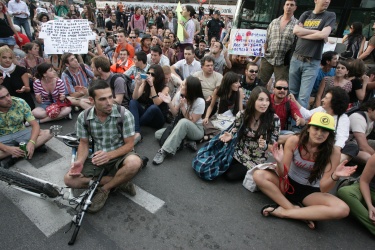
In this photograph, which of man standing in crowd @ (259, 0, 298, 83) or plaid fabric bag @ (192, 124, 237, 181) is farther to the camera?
man standing in crowd @ (259, 0, 298, 83)

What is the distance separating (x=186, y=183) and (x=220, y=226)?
2.57 ft

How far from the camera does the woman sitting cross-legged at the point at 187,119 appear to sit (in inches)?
137

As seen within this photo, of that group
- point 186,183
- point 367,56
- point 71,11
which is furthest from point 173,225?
point 71,11

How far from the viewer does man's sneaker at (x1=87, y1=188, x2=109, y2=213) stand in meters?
2.45

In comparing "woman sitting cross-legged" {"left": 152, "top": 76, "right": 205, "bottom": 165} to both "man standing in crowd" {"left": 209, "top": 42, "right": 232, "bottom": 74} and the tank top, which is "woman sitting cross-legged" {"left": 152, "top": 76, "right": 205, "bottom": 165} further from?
"man standing in crowd" {"left": 209, "top": 42, "right": 232, "bottom": 74}

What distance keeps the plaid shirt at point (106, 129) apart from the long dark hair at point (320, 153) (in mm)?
1825

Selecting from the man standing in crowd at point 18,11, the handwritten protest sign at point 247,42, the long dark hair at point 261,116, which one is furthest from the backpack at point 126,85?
the man standing in crowd at point 18,11

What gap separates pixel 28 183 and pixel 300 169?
2.74 metres

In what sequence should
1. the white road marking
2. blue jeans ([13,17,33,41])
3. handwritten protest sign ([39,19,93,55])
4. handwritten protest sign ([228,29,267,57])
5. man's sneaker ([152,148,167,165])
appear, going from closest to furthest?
the white road marking
man's sneaker ([152,148,167,165])
handwritten protest sign ([39,19,93,55])
handwritten protest sign ([228,29,267,57])
blue jeans ([13,17,33,41])

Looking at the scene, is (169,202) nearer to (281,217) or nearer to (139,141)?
(281,217)

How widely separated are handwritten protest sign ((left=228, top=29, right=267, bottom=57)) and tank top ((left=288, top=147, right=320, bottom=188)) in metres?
3.42

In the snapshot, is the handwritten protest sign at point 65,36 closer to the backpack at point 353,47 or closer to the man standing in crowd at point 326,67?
the man standing in crowd at point 326,67

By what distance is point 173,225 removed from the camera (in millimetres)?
2404

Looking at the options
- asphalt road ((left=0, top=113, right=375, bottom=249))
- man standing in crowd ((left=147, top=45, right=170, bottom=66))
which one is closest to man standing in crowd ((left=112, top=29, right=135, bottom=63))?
man standing in crowd ((left=147, top=45, right=170, bottom=66))
